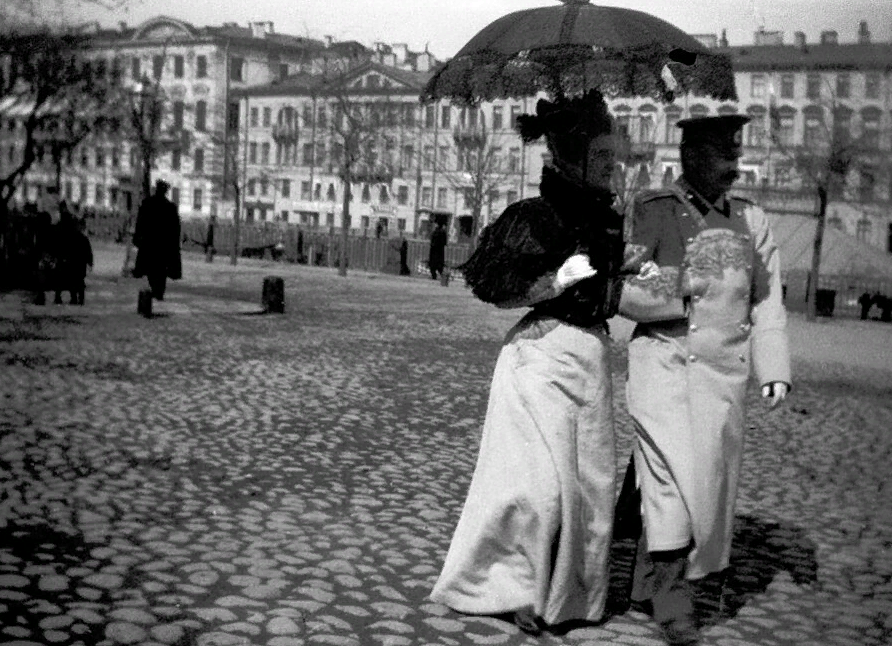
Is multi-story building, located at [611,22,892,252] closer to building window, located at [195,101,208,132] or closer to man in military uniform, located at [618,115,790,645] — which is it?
man in military uniform, located at [618,115,790,645]

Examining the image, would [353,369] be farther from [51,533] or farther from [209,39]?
[209,39]

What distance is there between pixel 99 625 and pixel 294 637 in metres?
0.69

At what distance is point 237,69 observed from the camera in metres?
98.1

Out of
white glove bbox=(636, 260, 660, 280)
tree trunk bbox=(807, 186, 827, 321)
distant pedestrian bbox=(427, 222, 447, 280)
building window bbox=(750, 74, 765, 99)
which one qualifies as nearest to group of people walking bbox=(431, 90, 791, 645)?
white glove bbox=(636, 260, 660, 280)

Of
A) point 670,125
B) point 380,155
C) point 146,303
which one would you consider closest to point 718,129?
point 146,303

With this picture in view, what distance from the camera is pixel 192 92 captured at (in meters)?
98.8

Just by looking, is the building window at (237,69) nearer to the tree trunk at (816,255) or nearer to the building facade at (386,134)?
the building facade at (386,134)

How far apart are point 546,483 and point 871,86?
31.0 m

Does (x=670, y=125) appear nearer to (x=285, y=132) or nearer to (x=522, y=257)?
(x=285, y=132)

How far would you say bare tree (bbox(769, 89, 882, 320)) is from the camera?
92.6ft

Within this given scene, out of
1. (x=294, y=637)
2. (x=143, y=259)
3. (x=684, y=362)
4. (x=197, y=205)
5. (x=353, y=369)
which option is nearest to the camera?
(x=294, y=637)

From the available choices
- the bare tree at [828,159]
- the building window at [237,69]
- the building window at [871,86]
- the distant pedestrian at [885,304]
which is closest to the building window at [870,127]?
the bare tree at [828,159]

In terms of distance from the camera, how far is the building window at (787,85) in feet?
222

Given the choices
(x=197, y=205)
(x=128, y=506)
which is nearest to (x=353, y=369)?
(x=128, y=506)
